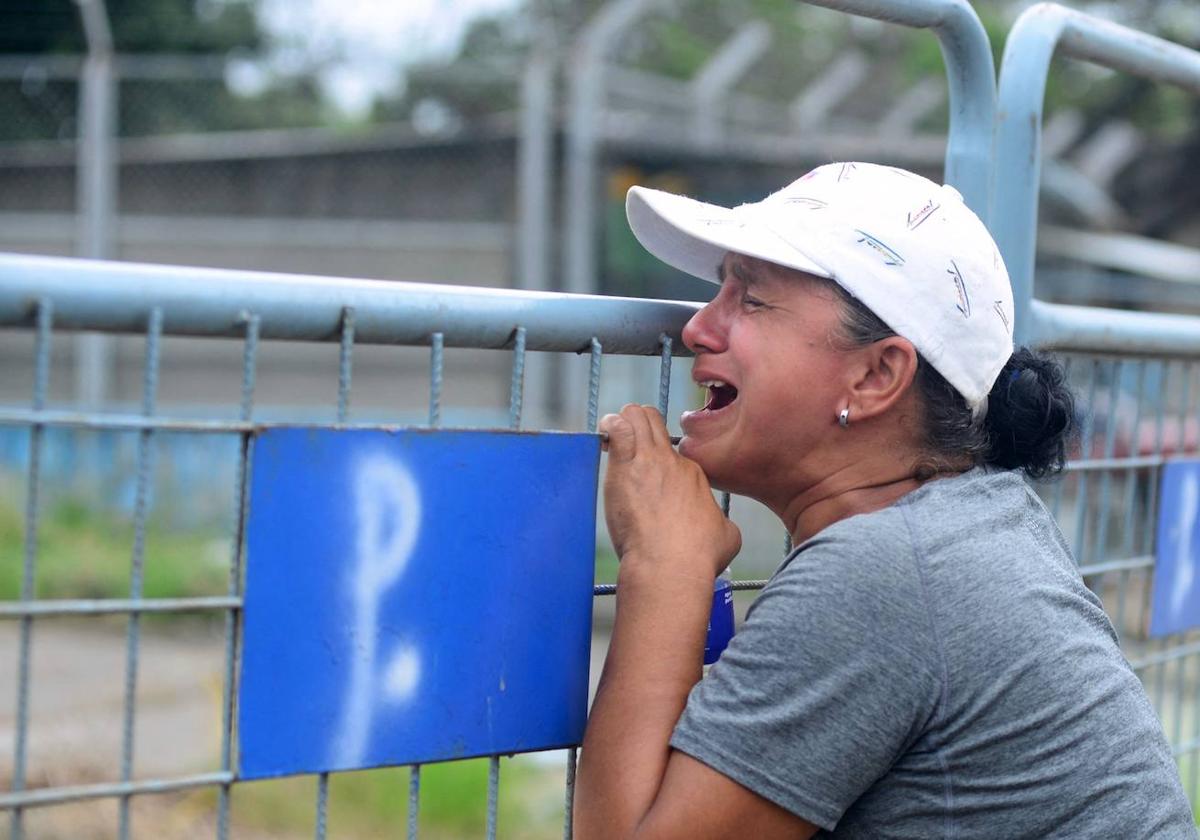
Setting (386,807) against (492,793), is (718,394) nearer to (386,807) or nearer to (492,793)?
(492,793)

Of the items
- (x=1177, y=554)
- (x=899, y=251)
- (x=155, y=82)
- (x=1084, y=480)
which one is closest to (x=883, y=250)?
(x=899, y=251)

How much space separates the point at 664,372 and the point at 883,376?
10.0 inches

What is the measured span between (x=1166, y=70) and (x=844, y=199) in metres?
1.01

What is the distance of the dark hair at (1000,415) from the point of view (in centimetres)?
155

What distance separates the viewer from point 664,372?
5.41 feet

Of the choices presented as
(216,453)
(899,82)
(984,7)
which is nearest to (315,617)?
(216,453)

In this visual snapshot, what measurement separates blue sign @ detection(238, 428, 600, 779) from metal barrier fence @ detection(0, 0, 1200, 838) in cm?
4

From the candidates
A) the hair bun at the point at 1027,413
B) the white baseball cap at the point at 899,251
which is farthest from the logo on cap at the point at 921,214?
the hair bun at the point at 1027,413

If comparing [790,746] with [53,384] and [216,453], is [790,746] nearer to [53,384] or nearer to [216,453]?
[216,453]

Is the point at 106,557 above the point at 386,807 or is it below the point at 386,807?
above

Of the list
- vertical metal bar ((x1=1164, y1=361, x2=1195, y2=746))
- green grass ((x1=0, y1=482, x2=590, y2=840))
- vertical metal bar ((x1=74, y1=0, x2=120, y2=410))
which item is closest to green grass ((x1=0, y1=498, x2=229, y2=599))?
vertical metal bar ((x1=74, y1=0, x2=120, y2=410))

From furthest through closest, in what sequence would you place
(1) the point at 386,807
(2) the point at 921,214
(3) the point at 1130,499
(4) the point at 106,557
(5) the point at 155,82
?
(5) the point at 155,82 < (4) the point at 106,557 < (1) the point at 386,807 < (3) the point at 1130,499 < (2) the point at 921,214

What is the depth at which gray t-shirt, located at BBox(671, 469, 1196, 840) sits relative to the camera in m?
1.35

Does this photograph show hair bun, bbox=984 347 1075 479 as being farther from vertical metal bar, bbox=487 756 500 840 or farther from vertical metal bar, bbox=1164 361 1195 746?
vertical metal bar, bbox=1164 361 1195 746
